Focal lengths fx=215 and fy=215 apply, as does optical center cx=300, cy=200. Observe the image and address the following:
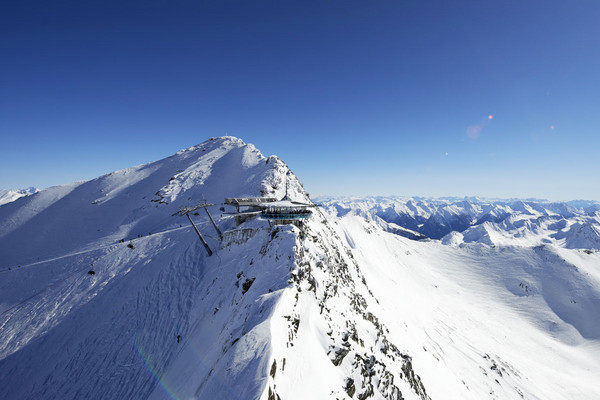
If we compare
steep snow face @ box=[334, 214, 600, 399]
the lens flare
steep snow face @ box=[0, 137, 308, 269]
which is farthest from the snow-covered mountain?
steep snow face @ box=[334, 214, 600, 399]

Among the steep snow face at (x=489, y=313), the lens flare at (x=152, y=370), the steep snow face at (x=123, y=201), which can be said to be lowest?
the steep snow face at (x=489, y=313)

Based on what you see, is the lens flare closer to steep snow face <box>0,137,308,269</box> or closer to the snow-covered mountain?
the snow-covered mountain

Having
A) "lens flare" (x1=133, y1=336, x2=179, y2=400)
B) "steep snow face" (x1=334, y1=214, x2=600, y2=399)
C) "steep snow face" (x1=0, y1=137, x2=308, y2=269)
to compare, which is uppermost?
"steep snow face" (x1=0, y1=137, x2=308, y2=269)

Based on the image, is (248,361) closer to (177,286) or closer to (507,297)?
(177,286)

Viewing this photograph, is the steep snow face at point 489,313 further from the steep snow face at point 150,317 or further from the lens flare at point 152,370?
the lens flare at point 152,370

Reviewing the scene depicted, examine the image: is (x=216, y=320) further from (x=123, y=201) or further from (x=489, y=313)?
(x=489, y=313)

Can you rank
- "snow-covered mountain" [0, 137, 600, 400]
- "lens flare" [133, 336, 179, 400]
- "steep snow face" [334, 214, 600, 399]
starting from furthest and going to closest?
"steep snow face" [334, 214, 600, 399], "lens flare" [133, 336, 179, 400], "snow-covered mountain" [0, 137, 600, 400]

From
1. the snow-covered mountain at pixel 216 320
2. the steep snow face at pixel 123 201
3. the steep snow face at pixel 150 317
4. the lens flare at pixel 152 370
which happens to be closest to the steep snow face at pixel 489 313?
the snow-covered mountain at pixel 216 320

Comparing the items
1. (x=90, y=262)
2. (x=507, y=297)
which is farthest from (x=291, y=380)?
(x=507, y=297)
